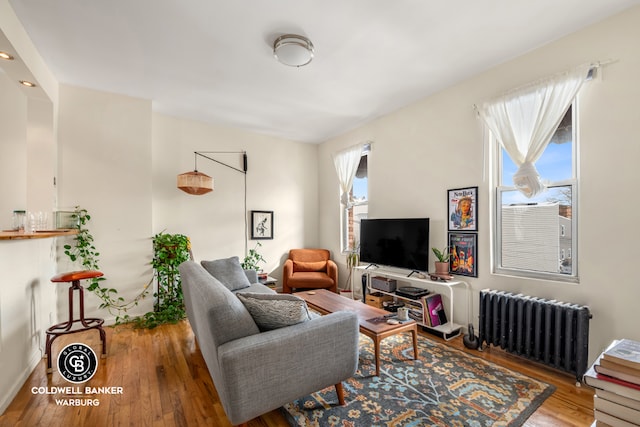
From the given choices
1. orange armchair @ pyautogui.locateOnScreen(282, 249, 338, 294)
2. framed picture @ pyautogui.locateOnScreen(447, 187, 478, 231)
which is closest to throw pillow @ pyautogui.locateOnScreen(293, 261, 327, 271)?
orange armchair @ pyautogui.locateOnScreen(282, 249, 338, 294)

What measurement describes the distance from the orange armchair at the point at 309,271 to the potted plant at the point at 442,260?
6.03 feet

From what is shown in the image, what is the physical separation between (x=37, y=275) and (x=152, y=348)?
A: 1.20 metres

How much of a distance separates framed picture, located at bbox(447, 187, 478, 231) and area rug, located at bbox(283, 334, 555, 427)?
4.38ft

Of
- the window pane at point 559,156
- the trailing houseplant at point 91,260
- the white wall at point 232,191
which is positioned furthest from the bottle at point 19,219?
the window pane at point 559,156

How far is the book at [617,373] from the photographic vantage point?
0.91 meters

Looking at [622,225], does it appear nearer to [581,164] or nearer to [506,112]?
[581,164]

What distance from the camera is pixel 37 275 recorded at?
246 cm

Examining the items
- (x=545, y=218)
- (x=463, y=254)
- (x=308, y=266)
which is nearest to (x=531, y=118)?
(x=545, y=218)

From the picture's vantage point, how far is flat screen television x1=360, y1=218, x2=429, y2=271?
3314 mm

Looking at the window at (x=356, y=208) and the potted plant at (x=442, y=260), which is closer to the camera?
the potted plant at (x=442, y=260)

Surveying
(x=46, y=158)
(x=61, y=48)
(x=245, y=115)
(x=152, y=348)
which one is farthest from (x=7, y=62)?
(x=152, y=348)

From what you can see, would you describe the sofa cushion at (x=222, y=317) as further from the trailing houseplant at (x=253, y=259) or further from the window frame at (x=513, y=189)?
the trailing houseplant at (x=253, y=259)

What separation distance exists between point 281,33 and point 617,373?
9.29ft

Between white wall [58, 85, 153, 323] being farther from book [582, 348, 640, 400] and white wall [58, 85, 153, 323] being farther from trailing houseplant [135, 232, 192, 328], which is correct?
book [582, 348, 640, 400]
